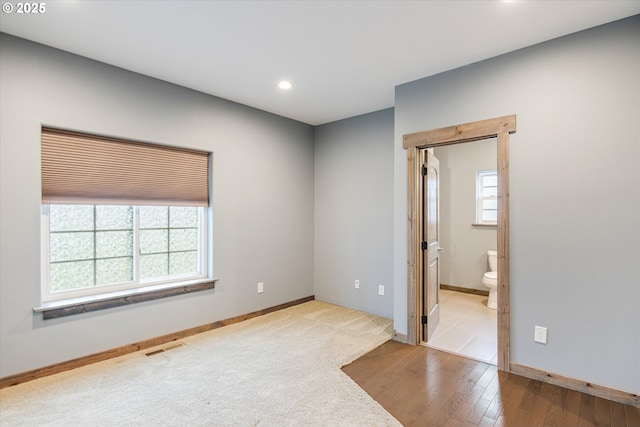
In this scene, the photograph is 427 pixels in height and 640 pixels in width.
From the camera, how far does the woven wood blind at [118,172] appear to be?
8.77ft

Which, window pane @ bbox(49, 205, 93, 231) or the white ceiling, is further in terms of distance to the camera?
window pane @ bbox(49, 205, 93, 231)

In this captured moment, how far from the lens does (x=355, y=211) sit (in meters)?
4.42

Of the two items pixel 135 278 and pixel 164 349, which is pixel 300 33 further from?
pixel 164 349

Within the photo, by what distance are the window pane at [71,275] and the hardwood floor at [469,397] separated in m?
2.41

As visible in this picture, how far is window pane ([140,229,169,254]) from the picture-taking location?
3.28m

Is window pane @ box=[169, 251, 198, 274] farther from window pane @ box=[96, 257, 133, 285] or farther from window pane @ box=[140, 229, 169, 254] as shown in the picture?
window pane @ box=[96, 257, 133, 285]

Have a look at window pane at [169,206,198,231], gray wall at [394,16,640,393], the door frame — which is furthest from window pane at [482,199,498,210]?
window pane at [169,206,198,231]

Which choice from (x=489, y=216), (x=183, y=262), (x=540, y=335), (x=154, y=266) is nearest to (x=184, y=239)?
(x=183, y=262)

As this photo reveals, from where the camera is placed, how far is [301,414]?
6.88ft

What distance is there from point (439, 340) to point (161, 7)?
369cm

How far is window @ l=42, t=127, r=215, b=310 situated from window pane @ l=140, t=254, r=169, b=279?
1 cm

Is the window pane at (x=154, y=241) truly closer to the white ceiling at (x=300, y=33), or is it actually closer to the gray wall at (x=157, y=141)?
the gray wall at (x=157, y=141)

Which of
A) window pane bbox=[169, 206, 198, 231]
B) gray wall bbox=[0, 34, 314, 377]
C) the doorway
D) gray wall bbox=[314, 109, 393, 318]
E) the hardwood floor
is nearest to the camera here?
the hardwood floor

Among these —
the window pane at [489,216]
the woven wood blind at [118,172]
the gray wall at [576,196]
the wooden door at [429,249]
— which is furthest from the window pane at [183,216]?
the window pane at [489,216]
